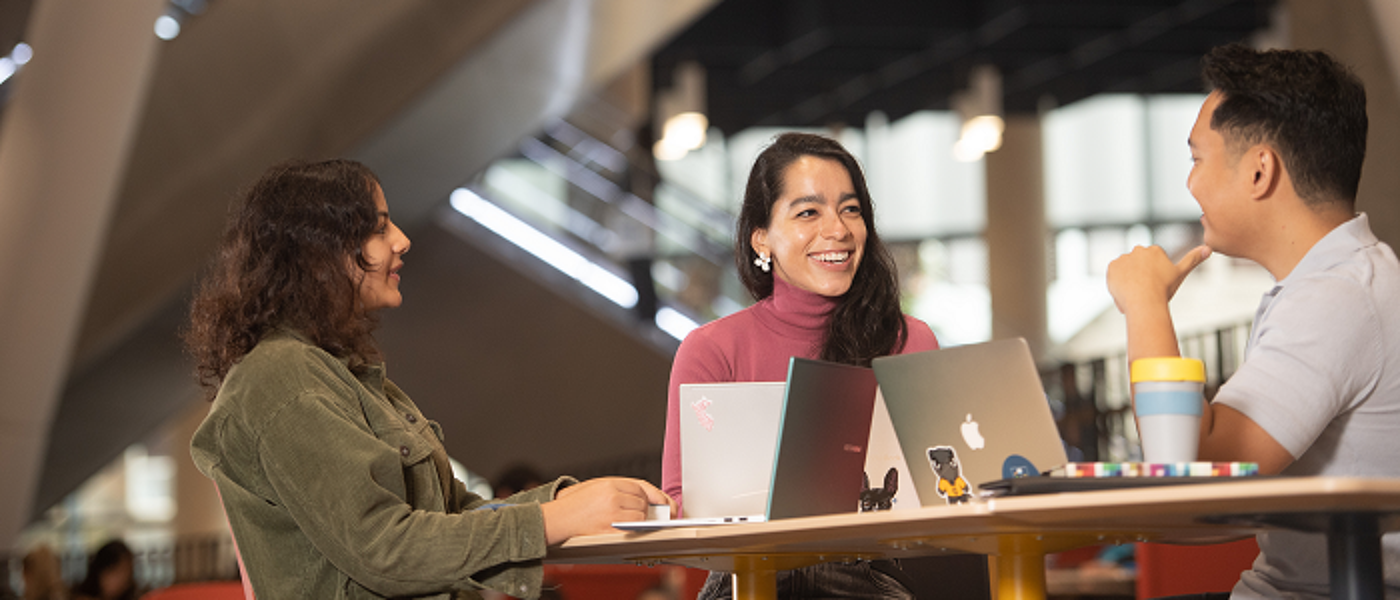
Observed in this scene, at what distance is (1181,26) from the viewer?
1017cm

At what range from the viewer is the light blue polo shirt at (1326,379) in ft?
4.88

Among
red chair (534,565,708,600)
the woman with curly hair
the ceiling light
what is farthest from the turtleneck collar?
the ceiling light

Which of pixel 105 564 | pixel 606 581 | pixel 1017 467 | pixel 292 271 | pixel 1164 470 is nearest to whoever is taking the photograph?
pixel 1164 470

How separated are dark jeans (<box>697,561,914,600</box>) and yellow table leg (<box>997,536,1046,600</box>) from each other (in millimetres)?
491

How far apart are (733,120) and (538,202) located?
151 inches

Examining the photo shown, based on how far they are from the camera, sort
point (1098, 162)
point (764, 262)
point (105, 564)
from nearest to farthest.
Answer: point (764, 262) → point (105, 564) → point (1098, 162)

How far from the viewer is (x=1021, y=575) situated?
1.67 metres

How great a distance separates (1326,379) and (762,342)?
1224mm

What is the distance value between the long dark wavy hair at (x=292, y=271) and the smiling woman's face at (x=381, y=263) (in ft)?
0.06

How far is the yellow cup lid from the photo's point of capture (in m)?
1.33

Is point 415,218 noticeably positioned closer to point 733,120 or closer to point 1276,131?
point 733,120

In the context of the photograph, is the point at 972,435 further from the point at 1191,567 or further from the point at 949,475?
the point at 1191,567

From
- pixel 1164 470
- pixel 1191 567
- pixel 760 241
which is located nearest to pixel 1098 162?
pixel 1191 567

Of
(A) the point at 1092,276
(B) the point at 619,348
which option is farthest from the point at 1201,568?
(A) the point at 1092,276
